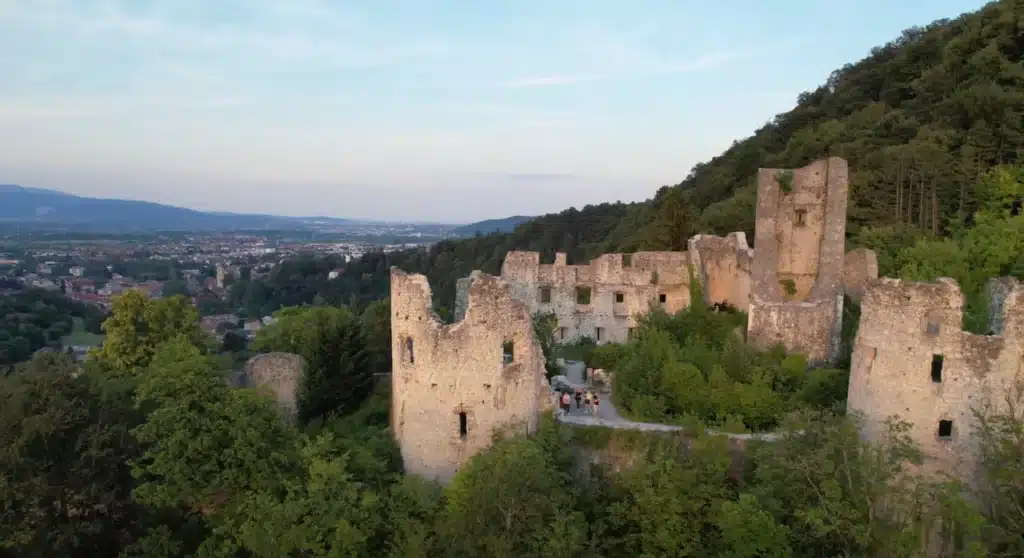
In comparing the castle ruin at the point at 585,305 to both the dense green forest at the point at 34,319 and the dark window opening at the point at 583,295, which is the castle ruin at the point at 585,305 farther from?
the dense green forest at the point at 34,319

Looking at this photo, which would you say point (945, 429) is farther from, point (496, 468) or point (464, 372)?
point (464, 372)

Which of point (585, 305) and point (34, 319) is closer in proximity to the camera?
point (585, 305)

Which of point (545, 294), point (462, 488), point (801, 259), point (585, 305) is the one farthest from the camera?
point (545, 294)

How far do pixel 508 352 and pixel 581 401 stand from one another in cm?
306

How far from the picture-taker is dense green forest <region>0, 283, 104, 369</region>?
165 ft

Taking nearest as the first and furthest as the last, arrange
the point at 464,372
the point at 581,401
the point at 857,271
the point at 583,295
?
the point at 464,372 < the point at 581,401 < the point at 857,271 < the point at 583,295

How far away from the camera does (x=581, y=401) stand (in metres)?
20.5

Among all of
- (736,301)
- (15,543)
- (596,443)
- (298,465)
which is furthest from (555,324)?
(15,543)

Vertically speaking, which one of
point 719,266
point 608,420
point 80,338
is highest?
point 719,266

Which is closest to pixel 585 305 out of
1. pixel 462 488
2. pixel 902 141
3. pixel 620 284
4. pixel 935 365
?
pixel 620 284

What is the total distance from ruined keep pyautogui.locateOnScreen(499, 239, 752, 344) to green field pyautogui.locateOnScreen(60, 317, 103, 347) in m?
42.6

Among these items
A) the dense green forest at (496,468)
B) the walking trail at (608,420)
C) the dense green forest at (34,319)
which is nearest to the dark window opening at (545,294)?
the dense green forest at (496,468)

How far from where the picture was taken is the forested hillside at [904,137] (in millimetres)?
36291

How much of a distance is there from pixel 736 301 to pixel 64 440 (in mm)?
24801
